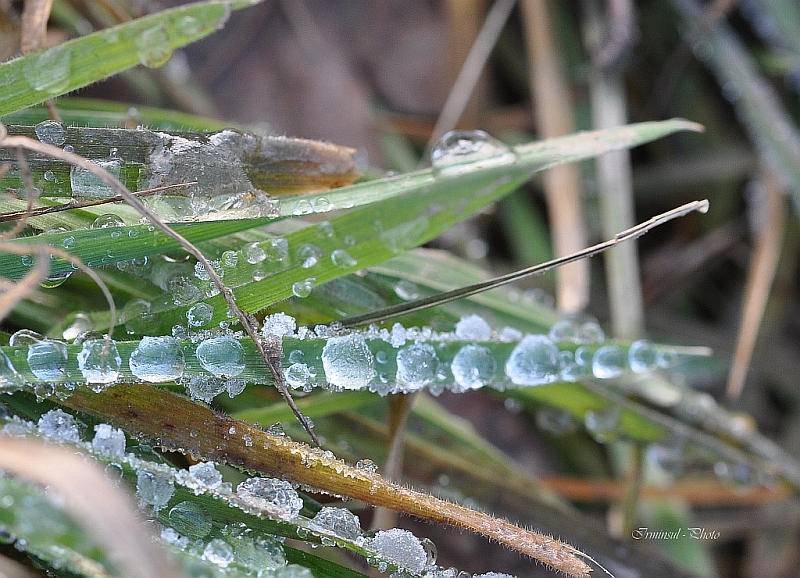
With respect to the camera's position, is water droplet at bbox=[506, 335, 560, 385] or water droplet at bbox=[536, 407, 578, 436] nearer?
water droplet at bbox=[506, 335, 560, 385]

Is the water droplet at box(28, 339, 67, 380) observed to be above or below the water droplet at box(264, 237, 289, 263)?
below

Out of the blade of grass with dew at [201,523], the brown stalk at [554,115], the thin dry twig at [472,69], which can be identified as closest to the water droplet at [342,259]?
the blade of grass with dew at [201,523]

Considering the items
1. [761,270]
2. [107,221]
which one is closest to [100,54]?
[107,221]

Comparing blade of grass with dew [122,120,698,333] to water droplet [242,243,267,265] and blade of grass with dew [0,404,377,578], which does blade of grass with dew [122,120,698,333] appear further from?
blade of grass with dew [0,404,377,578]

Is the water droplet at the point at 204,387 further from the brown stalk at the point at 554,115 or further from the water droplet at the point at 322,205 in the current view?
the brown stalk at the point at 554,115

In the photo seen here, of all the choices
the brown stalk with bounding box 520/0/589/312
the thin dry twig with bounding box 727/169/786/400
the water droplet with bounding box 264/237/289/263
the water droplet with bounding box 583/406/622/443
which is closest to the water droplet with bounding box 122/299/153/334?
the water droplet with bounding box 264/237/289/263

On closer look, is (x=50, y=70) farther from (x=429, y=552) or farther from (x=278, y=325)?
(x=429, y=552)

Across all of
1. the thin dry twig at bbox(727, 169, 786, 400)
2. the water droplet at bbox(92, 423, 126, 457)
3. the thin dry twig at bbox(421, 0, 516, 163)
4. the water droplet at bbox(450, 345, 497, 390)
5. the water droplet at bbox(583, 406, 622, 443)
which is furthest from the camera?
the thin dry twig at bbox(421, 0, 516, 163)
